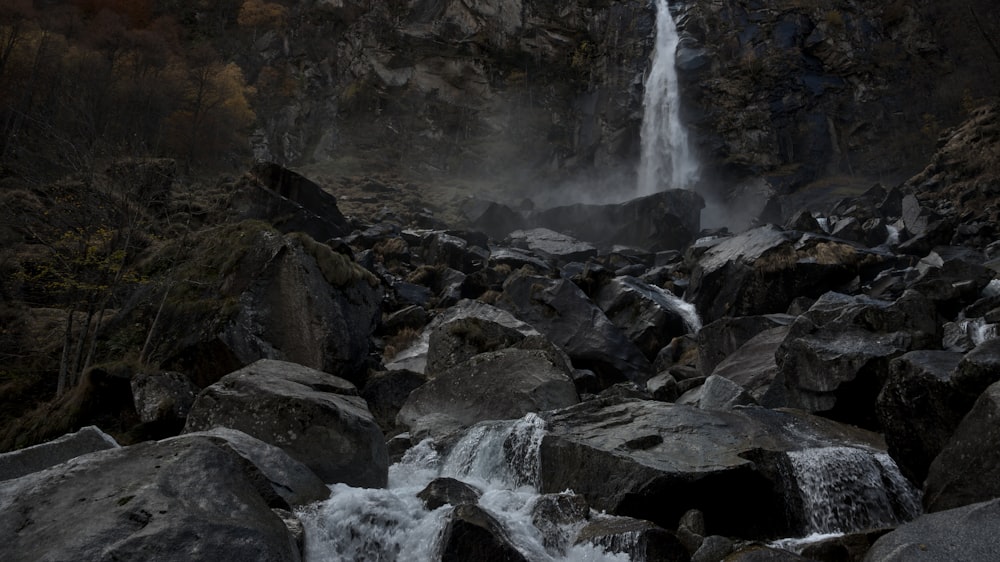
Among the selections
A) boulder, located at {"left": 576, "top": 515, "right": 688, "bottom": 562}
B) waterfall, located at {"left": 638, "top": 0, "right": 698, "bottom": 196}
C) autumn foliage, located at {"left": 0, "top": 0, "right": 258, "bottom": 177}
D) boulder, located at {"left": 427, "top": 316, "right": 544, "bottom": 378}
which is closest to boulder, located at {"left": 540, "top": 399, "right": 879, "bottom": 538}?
boulder, located at {"left": 576, "top": 515, "right": 688, "bottom": 562}

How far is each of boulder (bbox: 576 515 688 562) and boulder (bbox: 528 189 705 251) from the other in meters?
28.4

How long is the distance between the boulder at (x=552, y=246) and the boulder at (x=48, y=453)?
72.6 feet

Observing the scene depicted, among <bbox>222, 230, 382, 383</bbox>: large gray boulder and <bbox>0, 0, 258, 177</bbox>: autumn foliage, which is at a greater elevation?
<bbox>0, 0, 258, 177</bbox>: autumn foliage

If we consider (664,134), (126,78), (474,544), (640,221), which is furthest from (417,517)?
(664,134)

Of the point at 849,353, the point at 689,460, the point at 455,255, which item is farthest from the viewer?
the point at 455,255

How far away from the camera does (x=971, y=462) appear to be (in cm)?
525

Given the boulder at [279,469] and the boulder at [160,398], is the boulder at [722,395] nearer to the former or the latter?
the boulder at [279,469]

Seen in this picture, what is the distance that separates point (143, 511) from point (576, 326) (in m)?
12.7

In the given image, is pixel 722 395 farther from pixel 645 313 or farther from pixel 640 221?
pixel 640 221

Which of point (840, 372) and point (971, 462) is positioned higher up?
point (840, 372)

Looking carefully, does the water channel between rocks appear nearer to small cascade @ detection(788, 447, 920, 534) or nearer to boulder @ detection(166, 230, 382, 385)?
small cascade @ detection(788, 447, 920, 534)

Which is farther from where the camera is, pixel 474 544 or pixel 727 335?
pixel 727 335

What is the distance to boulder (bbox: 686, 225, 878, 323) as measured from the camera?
54.6 feet

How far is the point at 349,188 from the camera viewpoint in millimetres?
41219
